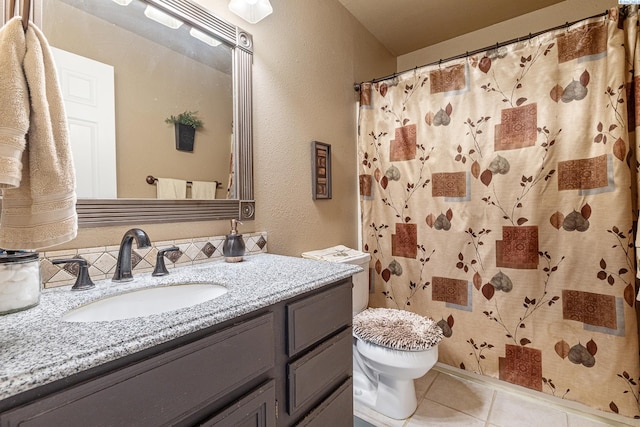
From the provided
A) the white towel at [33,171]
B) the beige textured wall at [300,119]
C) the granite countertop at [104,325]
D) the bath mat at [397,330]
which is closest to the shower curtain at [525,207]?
the beige textured wall at [300,119]

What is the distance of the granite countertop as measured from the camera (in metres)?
0.44

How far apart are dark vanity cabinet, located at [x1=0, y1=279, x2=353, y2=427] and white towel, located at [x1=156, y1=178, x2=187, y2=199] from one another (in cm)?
64

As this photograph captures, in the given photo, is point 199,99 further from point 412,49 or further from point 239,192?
point 412,49

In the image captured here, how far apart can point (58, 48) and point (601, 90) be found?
223 centimetres

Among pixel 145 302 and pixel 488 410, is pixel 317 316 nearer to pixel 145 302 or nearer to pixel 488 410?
pixel 145 302

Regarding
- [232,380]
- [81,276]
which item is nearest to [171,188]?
[81,276]

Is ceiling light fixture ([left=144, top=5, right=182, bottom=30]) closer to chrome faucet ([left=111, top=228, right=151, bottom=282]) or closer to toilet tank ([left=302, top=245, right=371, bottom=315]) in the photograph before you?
chrome faucet ([left=111, top=228, right=151, bottom=282])

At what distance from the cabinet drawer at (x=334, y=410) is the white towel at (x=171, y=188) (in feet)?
2.95

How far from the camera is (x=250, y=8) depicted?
1316 mm

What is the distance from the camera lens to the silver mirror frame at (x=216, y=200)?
0.96 metres

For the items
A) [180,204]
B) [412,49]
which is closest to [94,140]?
[180,204]

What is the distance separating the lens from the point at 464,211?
1802 millimetres

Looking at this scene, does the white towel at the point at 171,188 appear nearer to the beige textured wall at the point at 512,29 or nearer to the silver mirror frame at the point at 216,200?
the silver mirror frame at the point at 216,200

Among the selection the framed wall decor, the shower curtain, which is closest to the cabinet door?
the framed wall decor
